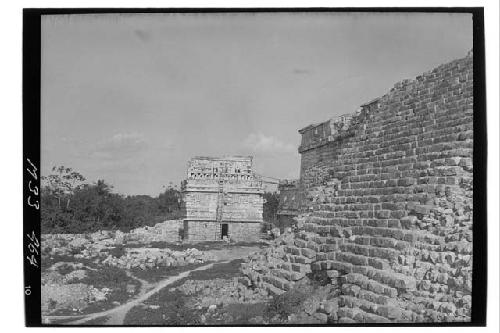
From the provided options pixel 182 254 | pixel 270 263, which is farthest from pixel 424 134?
pixel 182 254

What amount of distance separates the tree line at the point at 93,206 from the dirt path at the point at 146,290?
2.60 ft

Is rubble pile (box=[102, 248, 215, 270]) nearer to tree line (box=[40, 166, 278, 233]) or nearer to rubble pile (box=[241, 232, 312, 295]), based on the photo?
tree line (box=[40, 166, 278, 233])

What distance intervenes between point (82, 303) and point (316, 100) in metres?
4.06

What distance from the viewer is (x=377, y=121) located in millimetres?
7844

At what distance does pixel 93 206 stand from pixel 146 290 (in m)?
1.33

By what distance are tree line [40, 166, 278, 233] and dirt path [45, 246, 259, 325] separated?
2.60 feet

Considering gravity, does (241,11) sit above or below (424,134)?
above

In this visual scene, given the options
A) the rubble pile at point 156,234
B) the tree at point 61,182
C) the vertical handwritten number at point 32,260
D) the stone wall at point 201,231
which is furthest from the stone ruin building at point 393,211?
the vertical handwritten number at point 32,260

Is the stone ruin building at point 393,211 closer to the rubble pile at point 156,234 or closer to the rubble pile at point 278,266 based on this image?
the rubble pile at point 278,266

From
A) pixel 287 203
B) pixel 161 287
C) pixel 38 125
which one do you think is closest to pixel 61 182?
pixel 38 125

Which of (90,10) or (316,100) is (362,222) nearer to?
(316,100)

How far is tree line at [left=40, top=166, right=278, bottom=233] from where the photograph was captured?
6867 mm

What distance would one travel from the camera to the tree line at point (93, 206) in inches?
270

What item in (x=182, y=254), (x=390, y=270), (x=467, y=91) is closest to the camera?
(x=390, y=270)
